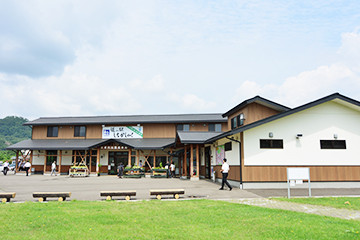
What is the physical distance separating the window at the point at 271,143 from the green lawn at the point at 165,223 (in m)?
6.53

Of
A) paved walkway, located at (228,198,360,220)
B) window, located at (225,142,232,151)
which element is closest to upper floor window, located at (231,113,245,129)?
window, located at (225,142,232,151)

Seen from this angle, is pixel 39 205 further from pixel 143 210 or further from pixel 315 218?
pixel 315 218

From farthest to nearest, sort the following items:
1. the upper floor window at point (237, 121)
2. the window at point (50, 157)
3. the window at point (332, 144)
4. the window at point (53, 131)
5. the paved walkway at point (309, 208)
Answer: the window at point (53, 131), the window at point (50, 157), the upper floor window at point (237, 121), the window at point (332, 144), the paved walkway at point (309, 208)

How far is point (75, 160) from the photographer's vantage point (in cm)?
3022

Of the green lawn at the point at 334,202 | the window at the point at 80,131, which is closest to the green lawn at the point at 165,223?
the green lawn at the point at 334,202

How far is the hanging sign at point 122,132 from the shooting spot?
31766 mm

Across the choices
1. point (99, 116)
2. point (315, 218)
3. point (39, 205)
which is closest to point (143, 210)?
point (39, 205)

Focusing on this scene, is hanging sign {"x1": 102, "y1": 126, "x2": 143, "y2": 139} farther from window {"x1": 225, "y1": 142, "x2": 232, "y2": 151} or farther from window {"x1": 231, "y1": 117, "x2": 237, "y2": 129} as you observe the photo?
window {"x1": 225, "y1": 142, "x2": 232, "y2": 151}

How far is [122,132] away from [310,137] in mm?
22089

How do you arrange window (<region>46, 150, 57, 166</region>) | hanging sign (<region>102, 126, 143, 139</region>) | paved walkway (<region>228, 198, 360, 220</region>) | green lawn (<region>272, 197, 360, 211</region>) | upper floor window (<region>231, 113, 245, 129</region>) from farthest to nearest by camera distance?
hanging sign (<region>102, 126, 143, 139</region>), window (<region>46, 150, 57, 166</region>), upper floor window (<region>231, 113, 245, 129</region>), green lawn (<region>272, 197, 360, 211</region>), paved walkway (<region>228, 198, 360, 220</region>)

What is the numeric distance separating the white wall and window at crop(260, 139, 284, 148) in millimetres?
196

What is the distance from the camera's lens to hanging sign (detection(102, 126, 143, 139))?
1251 inches

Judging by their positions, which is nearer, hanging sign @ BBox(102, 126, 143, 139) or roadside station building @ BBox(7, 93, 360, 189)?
roadside station building @ BBox(7, 93, 360, 189)

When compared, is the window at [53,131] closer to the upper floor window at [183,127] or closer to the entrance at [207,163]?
the upper floor window at [183,127]
